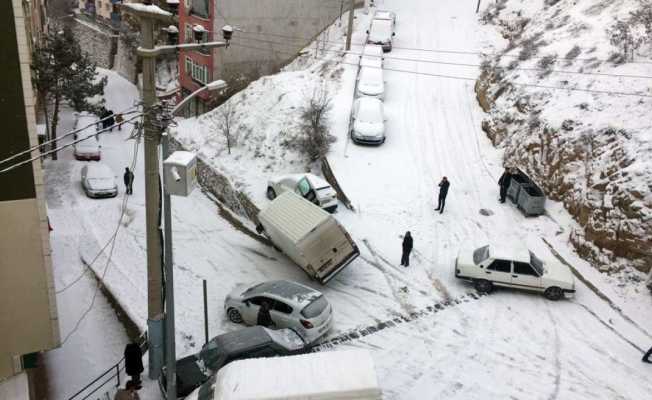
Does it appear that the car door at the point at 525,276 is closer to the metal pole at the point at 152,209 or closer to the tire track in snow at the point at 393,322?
the tire track in snow at the point at 393,322

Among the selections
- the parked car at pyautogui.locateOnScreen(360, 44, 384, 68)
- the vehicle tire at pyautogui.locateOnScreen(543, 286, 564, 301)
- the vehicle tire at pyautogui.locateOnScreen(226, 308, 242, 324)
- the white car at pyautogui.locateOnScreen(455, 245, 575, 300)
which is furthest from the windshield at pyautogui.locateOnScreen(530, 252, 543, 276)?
the parked car at pyautogui.locateOnScreen(360, 44, 384, 68)

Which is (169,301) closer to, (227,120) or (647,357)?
(647,357)

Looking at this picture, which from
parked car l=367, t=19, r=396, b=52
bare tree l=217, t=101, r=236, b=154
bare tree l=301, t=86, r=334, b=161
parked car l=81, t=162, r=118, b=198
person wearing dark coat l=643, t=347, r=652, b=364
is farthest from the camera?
parked car l=367, t=19, r=396, b=52

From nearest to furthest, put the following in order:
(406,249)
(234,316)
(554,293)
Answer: (234,316) < (554,293) < (406,249)

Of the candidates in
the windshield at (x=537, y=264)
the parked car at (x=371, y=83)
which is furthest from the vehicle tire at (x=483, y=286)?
the parked car at (x=371, y=83)

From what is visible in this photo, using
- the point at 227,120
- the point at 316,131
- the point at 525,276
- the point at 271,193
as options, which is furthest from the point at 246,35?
the point at 525,276

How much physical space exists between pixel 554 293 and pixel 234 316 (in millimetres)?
10335

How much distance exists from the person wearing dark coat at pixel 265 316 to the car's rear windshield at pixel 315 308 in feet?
3.91

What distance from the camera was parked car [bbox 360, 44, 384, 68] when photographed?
3531 cm

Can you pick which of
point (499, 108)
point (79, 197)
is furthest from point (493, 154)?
point (79, 197)

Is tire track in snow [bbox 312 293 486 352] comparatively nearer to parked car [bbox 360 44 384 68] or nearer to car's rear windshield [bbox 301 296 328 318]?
car's rear windshield [bbox 301 296 328 318]

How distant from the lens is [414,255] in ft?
68.1

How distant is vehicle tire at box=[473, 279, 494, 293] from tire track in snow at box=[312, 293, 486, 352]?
0.20m

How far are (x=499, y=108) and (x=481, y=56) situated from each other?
9.53 m
